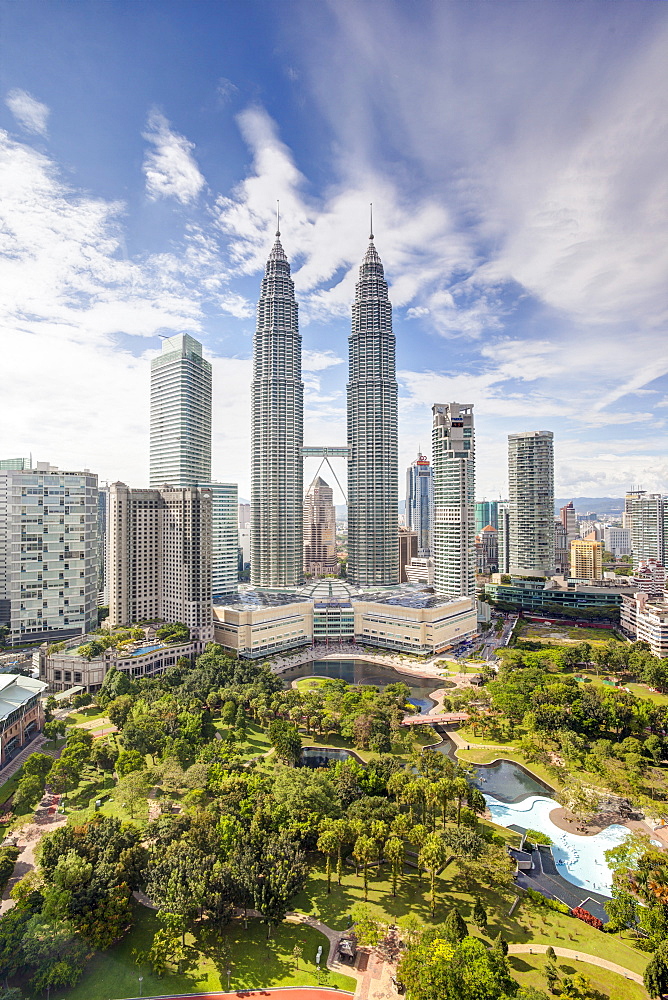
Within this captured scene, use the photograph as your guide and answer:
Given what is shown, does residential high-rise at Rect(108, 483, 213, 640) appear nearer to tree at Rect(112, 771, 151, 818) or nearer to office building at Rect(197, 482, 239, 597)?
office building at Rect(197, 482, 239, 597)

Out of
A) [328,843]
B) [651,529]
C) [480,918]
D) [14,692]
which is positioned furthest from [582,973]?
[651,529]

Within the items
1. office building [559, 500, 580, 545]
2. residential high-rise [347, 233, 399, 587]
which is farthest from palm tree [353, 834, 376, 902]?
office building [559, 500, 580, 545]

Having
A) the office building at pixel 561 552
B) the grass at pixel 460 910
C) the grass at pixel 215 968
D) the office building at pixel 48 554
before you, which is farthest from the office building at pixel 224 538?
the office building at pixel 561 552

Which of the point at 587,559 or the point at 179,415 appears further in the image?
the point at 587,559

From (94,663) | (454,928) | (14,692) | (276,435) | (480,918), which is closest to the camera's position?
(454,928)

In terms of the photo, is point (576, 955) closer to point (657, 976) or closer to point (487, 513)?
point (657, 976)

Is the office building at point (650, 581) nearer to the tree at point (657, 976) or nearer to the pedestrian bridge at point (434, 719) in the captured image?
the pedestrian bridge at point (434, 719)

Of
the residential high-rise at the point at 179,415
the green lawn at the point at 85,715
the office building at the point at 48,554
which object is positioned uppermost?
the residential high-rise at the point at 179,415
